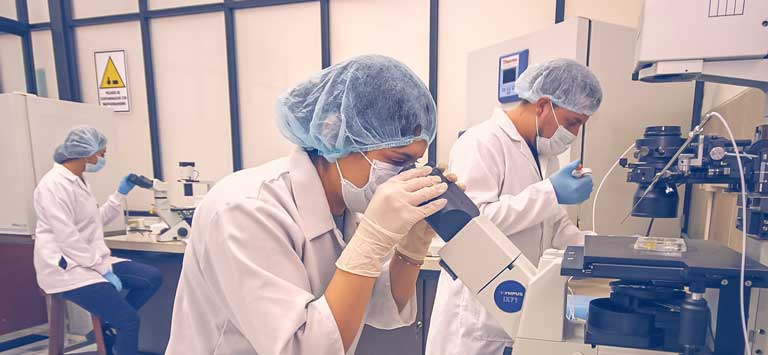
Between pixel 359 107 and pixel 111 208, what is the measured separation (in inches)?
97.6

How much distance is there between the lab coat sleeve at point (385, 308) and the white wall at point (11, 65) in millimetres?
3960

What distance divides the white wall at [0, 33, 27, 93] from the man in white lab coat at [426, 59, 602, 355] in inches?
157

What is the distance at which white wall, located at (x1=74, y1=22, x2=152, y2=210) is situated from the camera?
10.4ft

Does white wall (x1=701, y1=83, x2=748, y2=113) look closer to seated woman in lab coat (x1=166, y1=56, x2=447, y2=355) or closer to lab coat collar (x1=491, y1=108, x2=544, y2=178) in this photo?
lab coat collar (x1=491, y1=108, x2=544, y2=178)

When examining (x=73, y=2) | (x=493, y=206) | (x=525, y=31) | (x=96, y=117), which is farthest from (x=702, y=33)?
(x=73, y=2)

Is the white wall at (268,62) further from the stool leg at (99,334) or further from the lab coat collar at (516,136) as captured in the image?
the lab coat collar at (516,136)

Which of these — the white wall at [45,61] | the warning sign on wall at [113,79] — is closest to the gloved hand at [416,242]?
the warning sign on wall at [113,79]

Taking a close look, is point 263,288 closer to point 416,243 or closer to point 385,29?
point 416,243

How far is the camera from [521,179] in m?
1.28

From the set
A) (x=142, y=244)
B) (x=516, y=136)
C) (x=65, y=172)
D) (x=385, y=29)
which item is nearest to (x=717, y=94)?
(x=516, y=136)

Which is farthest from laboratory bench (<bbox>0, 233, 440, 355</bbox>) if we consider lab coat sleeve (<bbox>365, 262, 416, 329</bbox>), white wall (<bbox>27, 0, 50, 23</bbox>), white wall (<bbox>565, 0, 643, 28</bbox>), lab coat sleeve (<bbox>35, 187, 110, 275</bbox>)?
white wall (<bbox>27, 0, 50, 23</bbox>)

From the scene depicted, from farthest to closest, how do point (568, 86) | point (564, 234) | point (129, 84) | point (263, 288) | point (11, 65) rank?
point (11, 65) → point (129, 84) → point (564, 234) → point (568, 86) → point (263, 288)

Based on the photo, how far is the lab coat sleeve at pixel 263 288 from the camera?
63 centimetres

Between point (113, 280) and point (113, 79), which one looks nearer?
point (113, 280)
